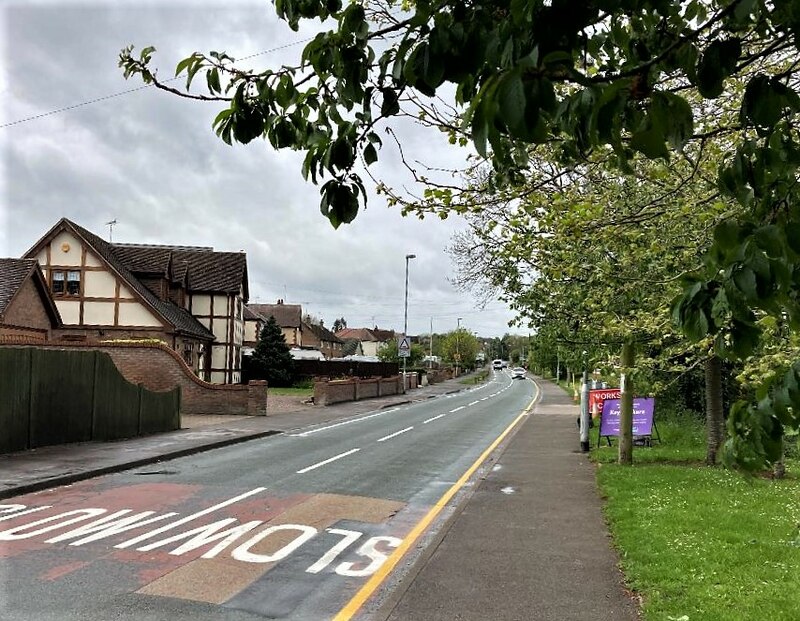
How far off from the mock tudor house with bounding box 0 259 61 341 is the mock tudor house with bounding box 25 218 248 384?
2.34m

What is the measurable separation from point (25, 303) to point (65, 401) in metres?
12.8

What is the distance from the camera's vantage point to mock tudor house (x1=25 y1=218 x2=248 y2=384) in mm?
34062

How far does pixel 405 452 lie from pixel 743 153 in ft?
47.9

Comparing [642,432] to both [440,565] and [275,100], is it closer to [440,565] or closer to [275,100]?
[440,565]

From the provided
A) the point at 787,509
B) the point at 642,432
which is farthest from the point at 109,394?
the point at 787,509

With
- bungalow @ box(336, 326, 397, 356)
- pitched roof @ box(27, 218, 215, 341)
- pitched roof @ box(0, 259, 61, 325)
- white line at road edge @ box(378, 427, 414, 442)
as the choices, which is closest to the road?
white line at road edge @ box(378, 427, 414, 442)

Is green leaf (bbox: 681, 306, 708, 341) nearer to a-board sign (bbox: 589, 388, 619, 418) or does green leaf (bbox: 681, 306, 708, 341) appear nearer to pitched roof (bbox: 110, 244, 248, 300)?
a-board sign (bbox: 589, 388, 619, 418)

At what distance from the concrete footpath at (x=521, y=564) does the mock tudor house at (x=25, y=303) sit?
19.5m

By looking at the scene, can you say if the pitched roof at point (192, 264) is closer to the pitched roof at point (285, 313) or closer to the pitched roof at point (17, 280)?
the pitched roof at point (17, 280)

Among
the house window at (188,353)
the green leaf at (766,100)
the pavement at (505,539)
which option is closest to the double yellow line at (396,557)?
the pavement at (505,539)

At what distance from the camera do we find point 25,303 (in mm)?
26234

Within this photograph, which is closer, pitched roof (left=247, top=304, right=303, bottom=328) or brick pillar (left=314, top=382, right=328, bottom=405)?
brick pillar (left=314, top=382, right=328, bottom=405)

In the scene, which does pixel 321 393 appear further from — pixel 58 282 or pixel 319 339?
pixel 319 339

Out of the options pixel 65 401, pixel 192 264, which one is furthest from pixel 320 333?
pixel 65 401
